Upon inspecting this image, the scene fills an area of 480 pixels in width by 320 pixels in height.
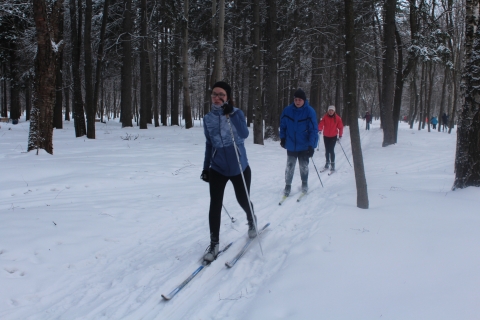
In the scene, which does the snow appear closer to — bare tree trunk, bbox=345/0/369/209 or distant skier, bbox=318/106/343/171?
bare tree trunk, bbox=345/0/369/209

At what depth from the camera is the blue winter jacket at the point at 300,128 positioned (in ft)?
22.0

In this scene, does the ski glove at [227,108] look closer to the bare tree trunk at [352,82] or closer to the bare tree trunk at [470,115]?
the bare tree trunk at [352,82]

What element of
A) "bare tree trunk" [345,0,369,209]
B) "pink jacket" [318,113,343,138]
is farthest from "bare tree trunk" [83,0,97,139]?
"bare tree trunk" [345,0,369,209]

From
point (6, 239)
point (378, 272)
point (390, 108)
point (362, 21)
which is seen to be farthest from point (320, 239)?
point (362, 21)

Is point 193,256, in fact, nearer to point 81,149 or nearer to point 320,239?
point 320,239

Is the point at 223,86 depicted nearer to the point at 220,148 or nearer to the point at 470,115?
the point at 220,148

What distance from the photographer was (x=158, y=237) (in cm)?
470

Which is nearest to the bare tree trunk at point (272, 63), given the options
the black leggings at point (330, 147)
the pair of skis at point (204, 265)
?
the black leggings at point (330, 147)

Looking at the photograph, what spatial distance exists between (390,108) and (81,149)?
41.7ft

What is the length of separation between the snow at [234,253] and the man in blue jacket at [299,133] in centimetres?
66

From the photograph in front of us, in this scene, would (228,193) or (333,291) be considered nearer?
(333,291)

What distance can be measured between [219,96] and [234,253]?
1.99 m

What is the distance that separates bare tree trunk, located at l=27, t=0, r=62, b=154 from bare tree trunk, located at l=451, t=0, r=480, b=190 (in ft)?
31.8

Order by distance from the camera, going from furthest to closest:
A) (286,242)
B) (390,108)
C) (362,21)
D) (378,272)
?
(362,21) → (390,108) → (286,242) → (378,272)
